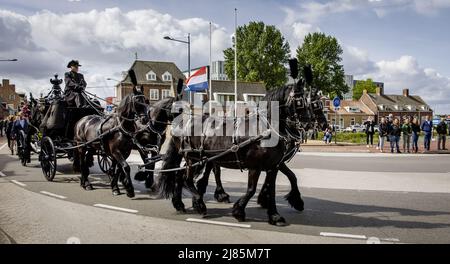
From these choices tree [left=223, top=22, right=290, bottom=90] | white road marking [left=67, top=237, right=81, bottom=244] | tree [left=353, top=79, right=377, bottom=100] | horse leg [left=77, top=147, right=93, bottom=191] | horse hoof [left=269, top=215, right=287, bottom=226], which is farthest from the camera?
tree [left=353, top=79, right=377, bottom=100]

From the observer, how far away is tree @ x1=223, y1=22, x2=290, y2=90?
190 feet

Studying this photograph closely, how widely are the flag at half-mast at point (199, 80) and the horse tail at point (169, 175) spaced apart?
638 inches

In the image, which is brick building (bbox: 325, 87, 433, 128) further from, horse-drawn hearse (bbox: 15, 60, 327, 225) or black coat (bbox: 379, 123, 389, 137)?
horse-drawn hearse (bbox: 15, 60, 327, 225)

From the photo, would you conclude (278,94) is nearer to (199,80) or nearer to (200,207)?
(200,207)

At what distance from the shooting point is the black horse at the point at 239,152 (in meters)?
6.48

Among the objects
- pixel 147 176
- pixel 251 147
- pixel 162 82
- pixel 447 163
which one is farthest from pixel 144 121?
pixel 162 82

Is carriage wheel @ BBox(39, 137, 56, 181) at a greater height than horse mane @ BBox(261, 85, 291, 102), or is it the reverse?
horse mane @ BBox(261, 85, 291, 102)

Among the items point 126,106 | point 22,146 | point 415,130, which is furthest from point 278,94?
point 415,130

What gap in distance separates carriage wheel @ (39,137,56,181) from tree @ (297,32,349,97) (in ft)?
169

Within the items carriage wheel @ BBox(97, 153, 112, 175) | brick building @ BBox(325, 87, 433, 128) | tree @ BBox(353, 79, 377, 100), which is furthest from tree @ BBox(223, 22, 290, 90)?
carriage wheel @ BBox(97, 153, 112, 175)

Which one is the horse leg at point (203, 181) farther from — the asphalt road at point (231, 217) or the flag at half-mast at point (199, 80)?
the flag at half-mast at point (199, 80)

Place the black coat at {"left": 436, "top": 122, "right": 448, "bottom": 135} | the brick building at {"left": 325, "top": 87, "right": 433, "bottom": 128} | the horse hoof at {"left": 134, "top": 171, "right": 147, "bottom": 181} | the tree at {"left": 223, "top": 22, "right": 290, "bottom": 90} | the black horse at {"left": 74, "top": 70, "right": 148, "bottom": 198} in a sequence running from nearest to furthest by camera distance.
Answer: the black horse at {"left": 74, "top": 70, "right": 148, "bottom": 198} → the horse hoof at {"left": 134, "top": 171, "right": 147, "bottom": 181} → the black coat at {"left": 436, "top": 122, "right": 448, "bottom": 135} → the tree at {"left": 223, "top": 22, "right": 290, "bottom": 90} → the brick building at {"left": 325, "top": 87, "right": 433, "bottom": 128}

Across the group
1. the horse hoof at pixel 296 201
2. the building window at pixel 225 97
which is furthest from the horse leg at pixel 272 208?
the building window at pixel 225 97

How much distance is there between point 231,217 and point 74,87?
21.8 feet
